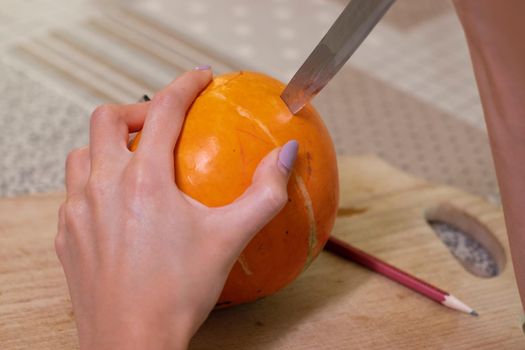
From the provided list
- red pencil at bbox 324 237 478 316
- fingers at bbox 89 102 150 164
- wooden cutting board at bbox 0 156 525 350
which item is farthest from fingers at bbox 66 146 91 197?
red pencil at bbox 324 237 478 316

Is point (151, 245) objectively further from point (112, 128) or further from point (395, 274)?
point (395, 274)

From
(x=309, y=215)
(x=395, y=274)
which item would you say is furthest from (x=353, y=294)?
(x=309, y=215)

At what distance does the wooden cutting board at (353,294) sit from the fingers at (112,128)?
231mm

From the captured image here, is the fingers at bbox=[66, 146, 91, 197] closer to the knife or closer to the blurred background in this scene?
the knife

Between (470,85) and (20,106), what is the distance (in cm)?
104

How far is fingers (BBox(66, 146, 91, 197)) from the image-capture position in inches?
31.3

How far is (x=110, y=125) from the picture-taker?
81 centimetres

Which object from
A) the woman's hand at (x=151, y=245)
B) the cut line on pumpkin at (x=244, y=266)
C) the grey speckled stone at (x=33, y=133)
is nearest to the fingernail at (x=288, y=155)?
the woman's hand at (x=151, y=245)

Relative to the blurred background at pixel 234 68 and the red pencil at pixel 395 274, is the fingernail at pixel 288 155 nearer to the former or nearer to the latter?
the red pencil at pixel 395 274

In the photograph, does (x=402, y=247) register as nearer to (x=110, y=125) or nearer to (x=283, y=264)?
(x=283, y=264)

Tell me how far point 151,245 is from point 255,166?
0.15m

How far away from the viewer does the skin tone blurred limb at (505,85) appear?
651 mm

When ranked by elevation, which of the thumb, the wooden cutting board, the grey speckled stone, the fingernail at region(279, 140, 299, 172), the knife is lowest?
the grey speckled stone

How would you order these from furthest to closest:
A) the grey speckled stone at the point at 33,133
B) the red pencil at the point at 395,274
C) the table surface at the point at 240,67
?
the table surface at the point at 240,67
the grey speckled stone at the point at 33,133
the red pencil at the point at 395,274
